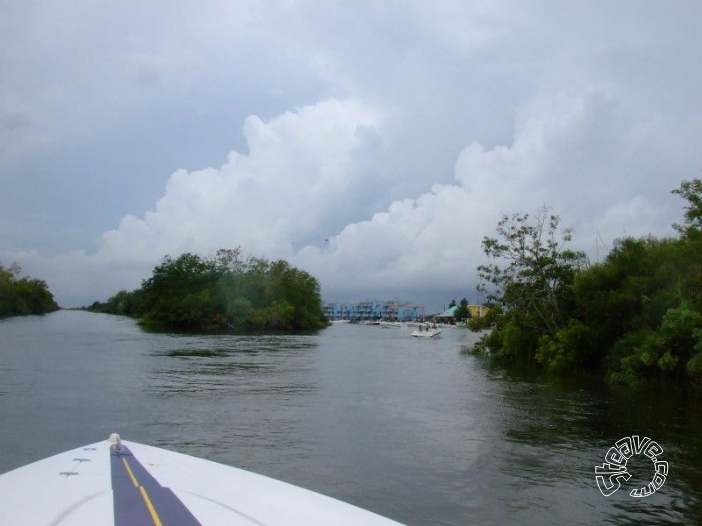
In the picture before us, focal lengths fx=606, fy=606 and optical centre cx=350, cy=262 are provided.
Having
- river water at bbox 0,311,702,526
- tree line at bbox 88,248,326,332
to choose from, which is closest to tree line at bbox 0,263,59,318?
tree line at bbox 88,248,326,332

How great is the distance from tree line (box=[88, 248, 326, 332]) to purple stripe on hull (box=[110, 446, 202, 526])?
80.2m

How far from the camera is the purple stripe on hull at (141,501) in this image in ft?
16.5

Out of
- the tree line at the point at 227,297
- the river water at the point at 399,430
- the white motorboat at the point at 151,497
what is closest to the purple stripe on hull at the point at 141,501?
the white motorboat at the point at 151,497

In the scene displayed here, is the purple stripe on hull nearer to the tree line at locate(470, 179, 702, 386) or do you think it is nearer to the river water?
the river water

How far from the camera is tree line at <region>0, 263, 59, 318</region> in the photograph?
110 meters

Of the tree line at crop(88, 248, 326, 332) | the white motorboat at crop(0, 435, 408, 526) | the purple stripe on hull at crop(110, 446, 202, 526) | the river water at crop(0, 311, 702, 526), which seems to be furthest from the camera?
the tree line at crop(88, 248, 326, 332)

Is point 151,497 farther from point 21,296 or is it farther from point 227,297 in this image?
point 21,296

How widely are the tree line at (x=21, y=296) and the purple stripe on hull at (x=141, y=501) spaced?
112372 mm

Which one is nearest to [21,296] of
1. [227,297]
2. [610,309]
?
[227,297]

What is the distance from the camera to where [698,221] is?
26.6 m

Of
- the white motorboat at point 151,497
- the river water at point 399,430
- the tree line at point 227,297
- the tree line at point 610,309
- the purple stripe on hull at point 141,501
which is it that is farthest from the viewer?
the tree line at point 227,297

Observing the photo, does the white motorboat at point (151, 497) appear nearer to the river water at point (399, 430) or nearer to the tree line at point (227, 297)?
the river water at point (399, 430)

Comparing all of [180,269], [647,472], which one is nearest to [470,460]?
[647,472]

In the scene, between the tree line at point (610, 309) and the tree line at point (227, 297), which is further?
the tree line at point (227, 297)
